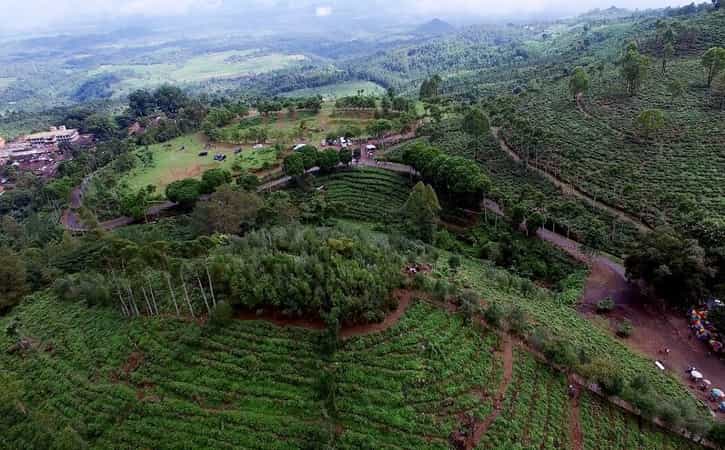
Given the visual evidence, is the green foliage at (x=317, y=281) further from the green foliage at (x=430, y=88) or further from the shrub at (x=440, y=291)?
the green foliage at (x=430, y=88)

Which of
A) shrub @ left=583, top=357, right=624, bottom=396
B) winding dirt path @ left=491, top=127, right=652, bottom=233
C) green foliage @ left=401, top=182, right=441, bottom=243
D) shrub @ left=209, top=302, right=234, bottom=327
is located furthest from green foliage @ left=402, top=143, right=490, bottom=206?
shrub @ left=209, top=302, right=234, bottom=327

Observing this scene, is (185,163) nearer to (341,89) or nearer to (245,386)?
(245,386)

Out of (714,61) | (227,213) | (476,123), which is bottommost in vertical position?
(227,213)

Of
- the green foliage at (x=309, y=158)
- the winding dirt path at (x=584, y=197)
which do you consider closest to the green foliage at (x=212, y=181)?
the green foliage at (x=309, y=158)

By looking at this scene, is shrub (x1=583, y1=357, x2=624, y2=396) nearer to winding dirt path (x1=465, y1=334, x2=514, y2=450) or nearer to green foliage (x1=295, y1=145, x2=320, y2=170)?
winding dirt path (x1=465, y1=334, x2=514, y2=450)

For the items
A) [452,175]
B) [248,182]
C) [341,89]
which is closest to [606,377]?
[452,175]
